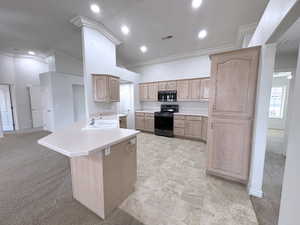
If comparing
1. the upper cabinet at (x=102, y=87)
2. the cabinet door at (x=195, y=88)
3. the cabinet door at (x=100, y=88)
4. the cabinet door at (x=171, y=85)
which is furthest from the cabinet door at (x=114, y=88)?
the cabinet door at (x=195, y=88)

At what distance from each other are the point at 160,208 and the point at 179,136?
3266 mm

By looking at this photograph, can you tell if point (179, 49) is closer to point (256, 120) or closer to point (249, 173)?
point (256, 120)

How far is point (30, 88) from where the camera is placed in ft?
19.7

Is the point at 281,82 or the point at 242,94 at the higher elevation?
the point at 281,82

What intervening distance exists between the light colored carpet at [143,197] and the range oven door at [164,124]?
1876mm

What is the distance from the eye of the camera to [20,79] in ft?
18.8

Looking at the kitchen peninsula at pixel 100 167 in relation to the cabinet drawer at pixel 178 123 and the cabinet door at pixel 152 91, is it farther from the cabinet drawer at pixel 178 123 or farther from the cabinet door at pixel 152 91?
the cabinet door at pixel 152 91

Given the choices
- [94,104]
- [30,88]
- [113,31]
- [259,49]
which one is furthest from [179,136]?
[30,88]

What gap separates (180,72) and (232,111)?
Result: 351cm

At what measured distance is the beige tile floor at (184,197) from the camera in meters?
1.52

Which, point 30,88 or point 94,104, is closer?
point 94,104

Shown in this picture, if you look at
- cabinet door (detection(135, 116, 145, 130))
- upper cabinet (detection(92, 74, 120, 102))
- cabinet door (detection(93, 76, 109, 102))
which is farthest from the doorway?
cabinet door (detection(93, 76, 109, 102))

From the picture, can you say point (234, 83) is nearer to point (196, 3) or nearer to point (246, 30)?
point (196, 3)

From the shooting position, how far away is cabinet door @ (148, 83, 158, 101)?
17.7 feet
